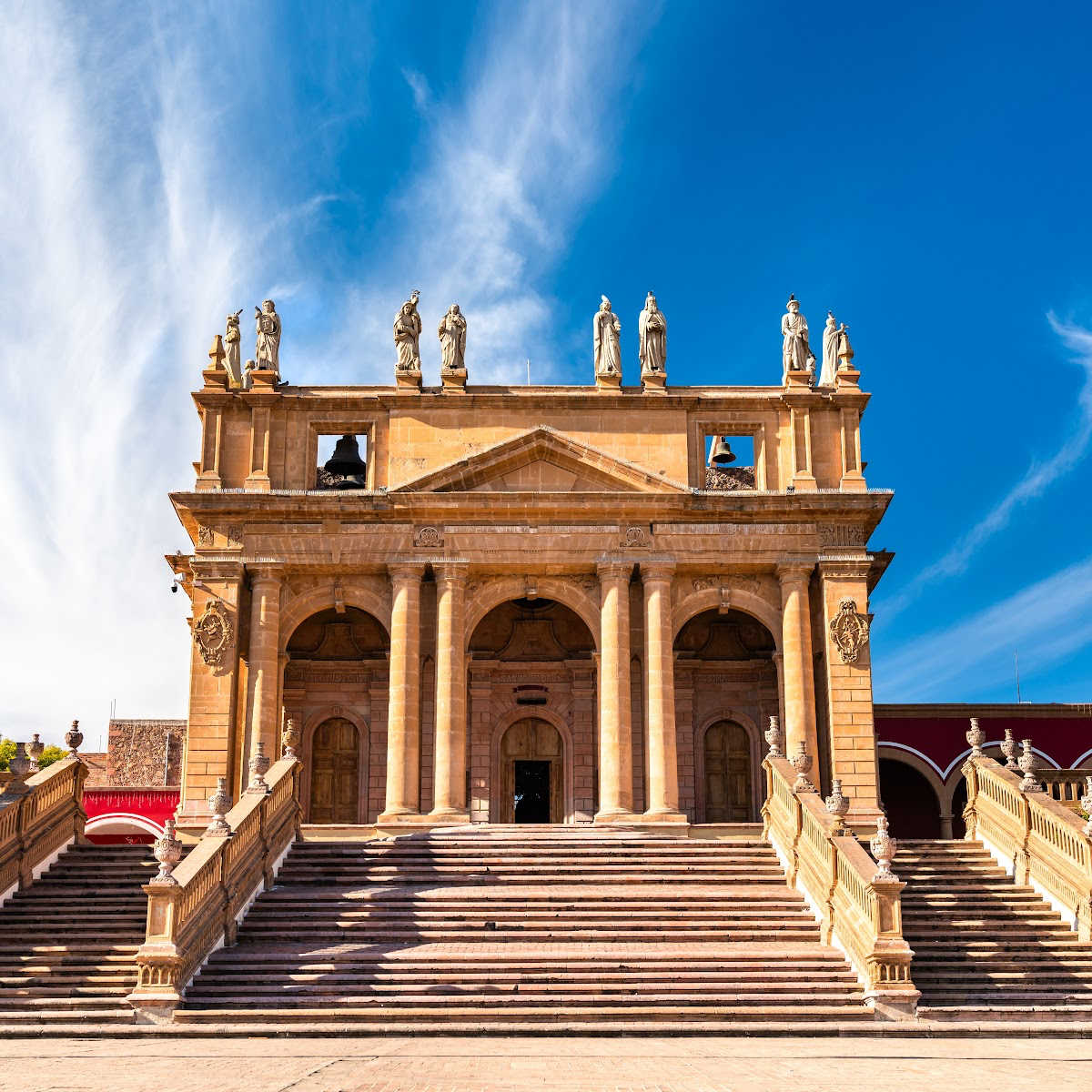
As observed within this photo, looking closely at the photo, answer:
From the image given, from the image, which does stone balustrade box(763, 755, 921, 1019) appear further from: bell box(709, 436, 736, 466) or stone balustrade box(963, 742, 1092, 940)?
bell box(709, 436, 736, 466)

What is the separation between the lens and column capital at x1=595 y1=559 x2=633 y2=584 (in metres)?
32.8

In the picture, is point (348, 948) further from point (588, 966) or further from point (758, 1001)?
point (758, 1001)

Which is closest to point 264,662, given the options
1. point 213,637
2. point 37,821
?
point 213,637

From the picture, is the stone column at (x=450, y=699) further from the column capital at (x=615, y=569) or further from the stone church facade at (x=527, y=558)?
the column capital at (x=615, y=569)

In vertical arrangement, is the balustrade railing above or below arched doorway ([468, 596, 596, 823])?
below

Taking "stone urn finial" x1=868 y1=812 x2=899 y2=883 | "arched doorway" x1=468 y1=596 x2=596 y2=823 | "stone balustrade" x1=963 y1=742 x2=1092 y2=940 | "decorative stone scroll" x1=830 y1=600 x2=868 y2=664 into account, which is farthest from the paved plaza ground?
"arched doorway" x1=468 y1=596 x2=596 y2=823

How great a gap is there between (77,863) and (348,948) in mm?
6910

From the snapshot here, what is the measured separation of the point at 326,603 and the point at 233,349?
682 centimetres

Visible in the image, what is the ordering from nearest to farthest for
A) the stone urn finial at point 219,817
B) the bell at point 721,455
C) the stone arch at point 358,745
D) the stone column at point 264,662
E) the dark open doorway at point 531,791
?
the stone urn finial at point 219,817, the stone column at point 264,662, the stone arch at point 358,745, the dark open doorway at point 531,791, the bell at point 721,455

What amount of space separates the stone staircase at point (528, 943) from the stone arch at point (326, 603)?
7.18 m

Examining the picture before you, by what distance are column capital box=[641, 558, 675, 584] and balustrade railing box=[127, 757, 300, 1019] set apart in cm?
1016

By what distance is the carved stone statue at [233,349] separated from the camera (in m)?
34.8

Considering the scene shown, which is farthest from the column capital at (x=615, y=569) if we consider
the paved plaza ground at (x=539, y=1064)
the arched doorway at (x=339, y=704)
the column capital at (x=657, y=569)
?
the paved plaza ground at (x=539, y=1064)

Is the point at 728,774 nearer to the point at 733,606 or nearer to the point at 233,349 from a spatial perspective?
the point at 733,606
